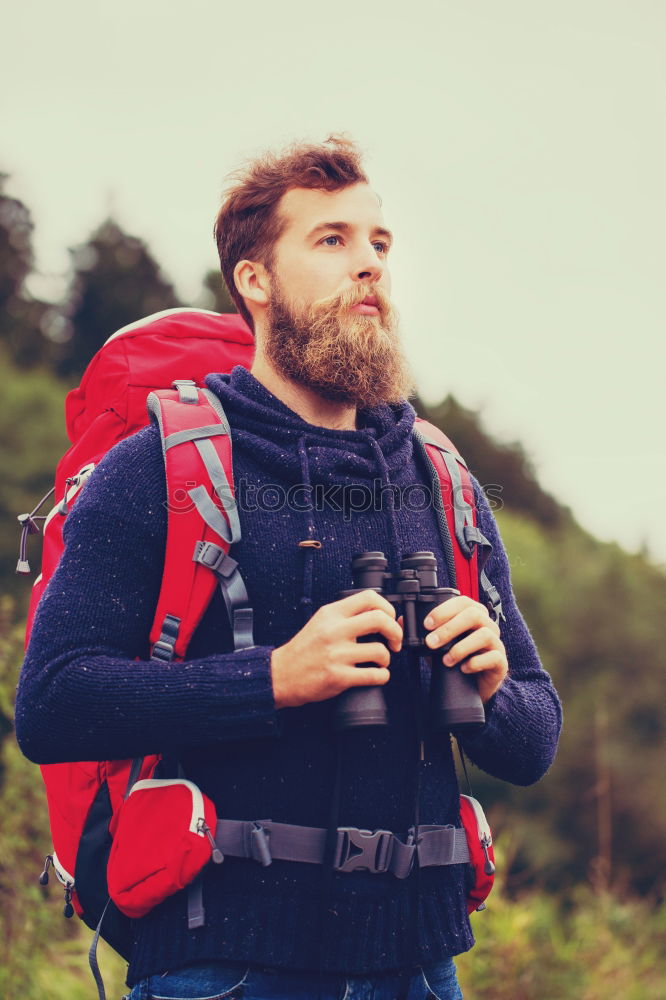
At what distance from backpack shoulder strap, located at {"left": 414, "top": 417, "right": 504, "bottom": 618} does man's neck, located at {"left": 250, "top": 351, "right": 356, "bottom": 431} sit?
0.25 metres

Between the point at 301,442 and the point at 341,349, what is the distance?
283 millimetres

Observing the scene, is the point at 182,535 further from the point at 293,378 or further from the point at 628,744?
the point at 628,744

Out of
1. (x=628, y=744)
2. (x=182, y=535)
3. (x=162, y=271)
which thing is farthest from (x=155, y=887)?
(x=162, y=271)

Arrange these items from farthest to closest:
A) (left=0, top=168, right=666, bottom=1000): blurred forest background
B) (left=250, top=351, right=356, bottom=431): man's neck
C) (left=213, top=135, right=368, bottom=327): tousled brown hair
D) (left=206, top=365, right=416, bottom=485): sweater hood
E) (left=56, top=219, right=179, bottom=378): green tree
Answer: (left=56, top=219, right=179, bottom=378): green tree
(left=0, top=168, right=666, bottom=1000): blurred forest background
(left=213, top=135, right=368, bottom=327): tousled brown hair
(left=250, top=351, right=356, bottom=431): man's neck
(left=206, top=365, right=416, bottom=485): sweater hood

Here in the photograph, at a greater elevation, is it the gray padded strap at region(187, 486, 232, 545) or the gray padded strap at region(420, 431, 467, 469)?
the gray padded strap at region(420, 431, 467, 469)

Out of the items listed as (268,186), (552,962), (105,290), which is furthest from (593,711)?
(268,186)

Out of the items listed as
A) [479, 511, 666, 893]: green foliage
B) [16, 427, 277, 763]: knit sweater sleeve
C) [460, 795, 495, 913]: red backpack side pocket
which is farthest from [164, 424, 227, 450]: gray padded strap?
[479, 511, 666, 893]: green foliage

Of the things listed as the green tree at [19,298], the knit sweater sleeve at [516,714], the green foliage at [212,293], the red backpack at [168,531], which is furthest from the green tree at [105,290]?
the knit sweater sleeve at [516,714]

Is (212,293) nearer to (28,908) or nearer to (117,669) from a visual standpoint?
(28,908)

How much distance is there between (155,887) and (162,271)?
21.3 meters

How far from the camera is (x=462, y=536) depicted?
2.51 metres

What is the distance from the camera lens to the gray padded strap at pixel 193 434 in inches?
89.3

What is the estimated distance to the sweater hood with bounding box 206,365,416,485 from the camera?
2.42 metres

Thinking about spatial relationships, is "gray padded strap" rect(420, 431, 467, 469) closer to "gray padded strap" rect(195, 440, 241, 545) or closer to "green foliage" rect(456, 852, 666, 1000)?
"gray padded strap" rect(195, 440, 241, 545)
